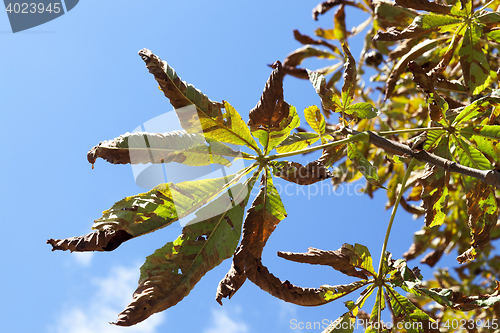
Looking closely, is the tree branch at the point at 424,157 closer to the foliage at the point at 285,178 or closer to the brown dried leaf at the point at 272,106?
the foliage at the point at 285,178

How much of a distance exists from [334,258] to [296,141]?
545mm

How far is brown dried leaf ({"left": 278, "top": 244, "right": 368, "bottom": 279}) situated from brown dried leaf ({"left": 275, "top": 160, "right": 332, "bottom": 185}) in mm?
345

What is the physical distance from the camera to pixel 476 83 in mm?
1846

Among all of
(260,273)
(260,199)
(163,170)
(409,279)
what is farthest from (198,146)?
(409,279)

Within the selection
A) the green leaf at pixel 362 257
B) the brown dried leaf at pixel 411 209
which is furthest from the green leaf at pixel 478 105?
the brown dried leaf at pixel 411 209

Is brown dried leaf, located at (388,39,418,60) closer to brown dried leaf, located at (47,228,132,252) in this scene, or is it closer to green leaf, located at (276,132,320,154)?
green leaf, located at (276,132,320,154)

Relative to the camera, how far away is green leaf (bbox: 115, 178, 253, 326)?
3.97ft

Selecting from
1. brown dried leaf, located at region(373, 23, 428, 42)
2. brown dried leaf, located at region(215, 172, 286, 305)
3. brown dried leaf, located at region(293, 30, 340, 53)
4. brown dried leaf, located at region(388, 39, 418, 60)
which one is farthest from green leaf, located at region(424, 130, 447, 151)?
brown dried leaf, located at region(293, 30, 340, 53)

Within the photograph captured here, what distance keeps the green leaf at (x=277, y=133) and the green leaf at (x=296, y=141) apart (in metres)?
0.06

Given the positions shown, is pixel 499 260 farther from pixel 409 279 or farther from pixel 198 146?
pixel 198 146

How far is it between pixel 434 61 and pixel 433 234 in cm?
183

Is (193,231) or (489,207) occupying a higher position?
(489,207)

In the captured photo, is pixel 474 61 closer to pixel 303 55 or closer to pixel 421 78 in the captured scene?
pixel 421 78

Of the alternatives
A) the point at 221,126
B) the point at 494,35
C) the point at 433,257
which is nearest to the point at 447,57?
the point at 494,35
